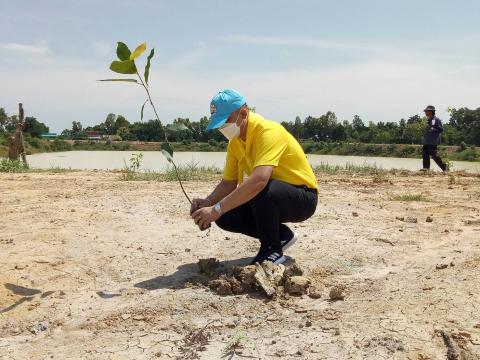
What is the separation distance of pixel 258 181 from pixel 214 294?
56 cm

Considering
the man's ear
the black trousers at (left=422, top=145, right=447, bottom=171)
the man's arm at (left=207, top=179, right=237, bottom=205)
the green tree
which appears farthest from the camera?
the green tree

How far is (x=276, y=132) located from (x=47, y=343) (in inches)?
54.5

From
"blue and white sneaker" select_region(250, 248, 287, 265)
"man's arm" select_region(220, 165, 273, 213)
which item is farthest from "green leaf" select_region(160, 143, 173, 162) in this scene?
"blue and white sneaker" select_region(250, 248, 287, 265)

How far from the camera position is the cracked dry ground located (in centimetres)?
194

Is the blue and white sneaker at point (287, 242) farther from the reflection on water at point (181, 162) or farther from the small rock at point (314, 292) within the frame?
the reflection on water at point (181, 162)

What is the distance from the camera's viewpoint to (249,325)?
209cm

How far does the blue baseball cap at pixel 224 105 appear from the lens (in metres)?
2.52

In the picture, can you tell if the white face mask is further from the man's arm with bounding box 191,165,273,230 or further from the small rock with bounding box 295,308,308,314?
the small rock with bounding box 295,308,308,314

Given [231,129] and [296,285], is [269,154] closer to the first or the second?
[231,129]

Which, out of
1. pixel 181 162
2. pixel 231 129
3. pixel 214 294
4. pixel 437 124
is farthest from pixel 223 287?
pixel 181 162

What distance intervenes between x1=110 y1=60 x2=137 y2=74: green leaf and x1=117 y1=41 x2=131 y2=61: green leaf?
0.10ft

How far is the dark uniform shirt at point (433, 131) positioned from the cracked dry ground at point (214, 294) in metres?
4.77

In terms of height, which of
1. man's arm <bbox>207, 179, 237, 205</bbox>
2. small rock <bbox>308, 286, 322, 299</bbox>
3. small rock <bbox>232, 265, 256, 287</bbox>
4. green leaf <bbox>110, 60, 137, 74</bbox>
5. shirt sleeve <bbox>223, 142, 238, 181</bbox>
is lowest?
small rock <bbox>308, 286, 322, 299</bbox>

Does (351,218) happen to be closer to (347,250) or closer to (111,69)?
(347,250)
